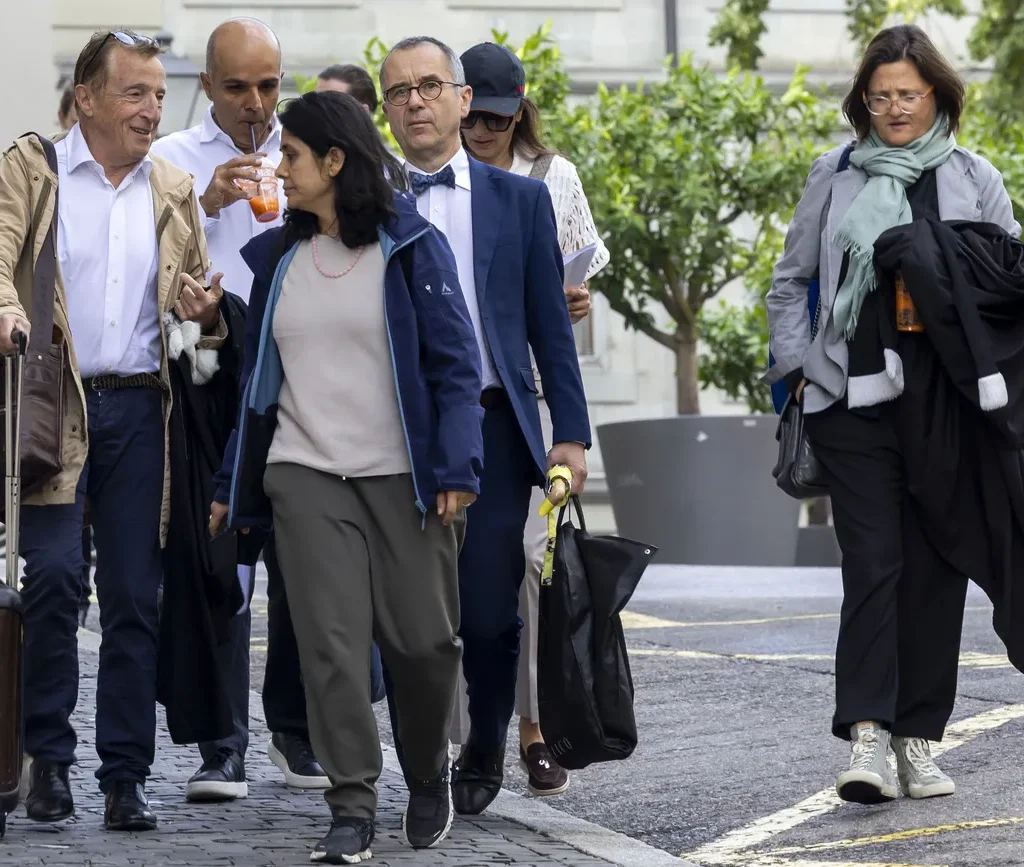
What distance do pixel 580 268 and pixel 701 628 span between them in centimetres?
430

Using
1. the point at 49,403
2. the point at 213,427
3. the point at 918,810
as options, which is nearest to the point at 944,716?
the point at 918,810

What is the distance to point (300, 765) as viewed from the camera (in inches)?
240

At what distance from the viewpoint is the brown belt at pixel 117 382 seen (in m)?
5.57

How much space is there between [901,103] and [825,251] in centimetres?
44

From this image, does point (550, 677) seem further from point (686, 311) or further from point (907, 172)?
point (686, 311)

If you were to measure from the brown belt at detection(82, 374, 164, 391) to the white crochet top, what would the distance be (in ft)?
4.29

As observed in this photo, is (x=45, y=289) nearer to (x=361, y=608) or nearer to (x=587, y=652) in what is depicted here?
(x=361, y=608)

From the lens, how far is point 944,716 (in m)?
5.68

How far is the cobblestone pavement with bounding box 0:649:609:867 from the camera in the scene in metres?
4.87

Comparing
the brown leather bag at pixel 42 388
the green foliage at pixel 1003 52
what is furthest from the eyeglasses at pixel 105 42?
the green foliage at pixel 1003 52

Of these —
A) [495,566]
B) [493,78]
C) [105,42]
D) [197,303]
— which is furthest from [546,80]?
[495,566]

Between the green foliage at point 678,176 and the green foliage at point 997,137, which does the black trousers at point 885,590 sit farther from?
the green foliage at point 997,137

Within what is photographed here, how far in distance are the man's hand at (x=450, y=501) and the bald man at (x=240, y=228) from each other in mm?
1070

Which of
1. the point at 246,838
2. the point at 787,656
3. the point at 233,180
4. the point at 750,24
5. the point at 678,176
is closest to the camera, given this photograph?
the point at 246,838
